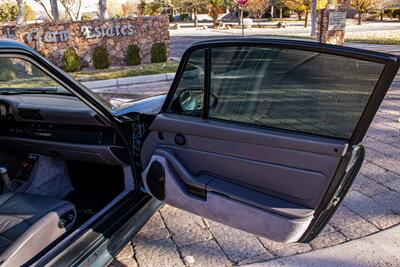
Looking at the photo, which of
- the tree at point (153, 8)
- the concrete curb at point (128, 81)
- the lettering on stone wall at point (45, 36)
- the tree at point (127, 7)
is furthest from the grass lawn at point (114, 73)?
the tree at point (127, 7)

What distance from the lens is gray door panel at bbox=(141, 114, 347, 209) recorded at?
172 cm

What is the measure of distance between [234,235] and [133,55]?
9839 mm

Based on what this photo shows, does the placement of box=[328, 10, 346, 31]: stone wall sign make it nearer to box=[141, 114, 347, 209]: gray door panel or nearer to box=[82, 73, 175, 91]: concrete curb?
box=[82, 73, 175, 91]: concrete curb

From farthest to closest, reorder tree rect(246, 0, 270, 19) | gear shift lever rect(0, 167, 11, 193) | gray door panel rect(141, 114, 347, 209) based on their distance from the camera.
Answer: tree rect(246, 0, 270, 19)
gear shift lever rect(0, 167, 11, 193)
gray door panel rect(141, 114, 347, 209)

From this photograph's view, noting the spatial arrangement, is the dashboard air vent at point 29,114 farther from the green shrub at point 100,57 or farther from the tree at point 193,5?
the tree at point 193,5

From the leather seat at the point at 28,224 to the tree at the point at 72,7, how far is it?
46.1 ft

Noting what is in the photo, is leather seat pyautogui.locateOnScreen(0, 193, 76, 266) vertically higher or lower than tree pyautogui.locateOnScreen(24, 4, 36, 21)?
lower

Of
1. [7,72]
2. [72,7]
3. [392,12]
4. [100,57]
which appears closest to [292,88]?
[7,72]

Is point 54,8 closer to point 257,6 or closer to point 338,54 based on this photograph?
point 338,54

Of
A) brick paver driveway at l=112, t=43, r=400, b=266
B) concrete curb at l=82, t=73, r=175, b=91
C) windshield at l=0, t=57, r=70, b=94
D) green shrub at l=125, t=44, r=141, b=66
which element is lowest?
concrete curb at l=82, t=73, r=175, b=91

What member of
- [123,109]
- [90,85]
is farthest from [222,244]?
[90,85]

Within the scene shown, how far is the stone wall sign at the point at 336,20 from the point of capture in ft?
34.2

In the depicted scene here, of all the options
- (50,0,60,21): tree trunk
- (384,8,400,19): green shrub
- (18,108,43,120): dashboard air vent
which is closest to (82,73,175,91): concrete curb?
(18,108,43,120): dashboard air vent

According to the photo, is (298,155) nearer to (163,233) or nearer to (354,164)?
(354,164)
